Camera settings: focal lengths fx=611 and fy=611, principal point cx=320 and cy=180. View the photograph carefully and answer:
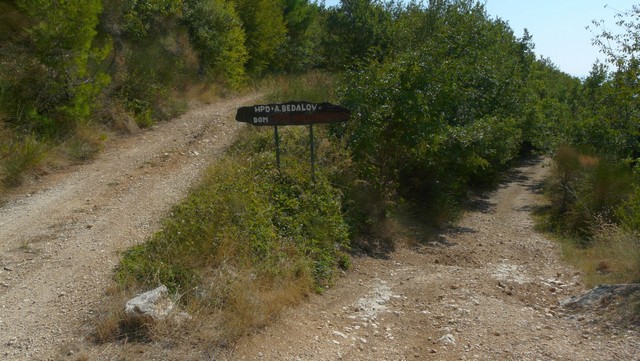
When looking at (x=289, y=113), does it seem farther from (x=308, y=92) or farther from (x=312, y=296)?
(x=308, y=92)

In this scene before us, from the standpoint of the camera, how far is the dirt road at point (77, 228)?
5980 mm

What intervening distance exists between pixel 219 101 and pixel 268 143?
7588mm

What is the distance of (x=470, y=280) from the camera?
9.07 m

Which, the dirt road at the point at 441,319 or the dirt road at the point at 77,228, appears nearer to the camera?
the dirt road at the point at 77,228

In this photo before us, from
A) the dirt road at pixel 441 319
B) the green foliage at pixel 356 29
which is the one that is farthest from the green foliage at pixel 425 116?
the green foliage at pixel 356 29

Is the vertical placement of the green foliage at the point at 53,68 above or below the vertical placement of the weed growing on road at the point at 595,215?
above

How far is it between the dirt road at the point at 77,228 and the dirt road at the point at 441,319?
74.4 inches

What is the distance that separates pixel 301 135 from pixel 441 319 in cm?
591

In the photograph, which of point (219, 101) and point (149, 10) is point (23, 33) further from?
point (219, 101)

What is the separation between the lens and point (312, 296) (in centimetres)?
763

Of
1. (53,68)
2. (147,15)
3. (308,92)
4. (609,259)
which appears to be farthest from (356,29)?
(609,259)

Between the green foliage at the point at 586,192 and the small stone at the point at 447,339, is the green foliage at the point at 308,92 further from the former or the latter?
the small stone at the point at 447,339

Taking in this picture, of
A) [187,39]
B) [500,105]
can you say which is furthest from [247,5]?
[500,105]

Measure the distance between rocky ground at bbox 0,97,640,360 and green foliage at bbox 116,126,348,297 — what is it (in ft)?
1.50
